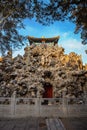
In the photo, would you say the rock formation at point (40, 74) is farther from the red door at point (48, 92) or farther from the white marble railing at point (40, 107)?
the white marble railing at point (40, 107)

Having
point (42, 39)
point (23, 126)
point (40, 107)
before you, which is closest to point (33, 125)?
point (23, 126)

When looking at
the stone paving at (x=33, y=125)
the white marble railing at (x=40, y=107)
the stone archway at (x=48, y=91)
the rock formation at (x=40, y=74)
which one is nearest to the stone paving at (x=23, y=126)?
the stone paving at (x=33, y=125)

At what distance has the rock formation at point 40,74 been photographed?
1562 centimetres

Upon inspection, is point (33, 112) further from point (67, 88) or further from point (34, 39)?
point (34, 39)

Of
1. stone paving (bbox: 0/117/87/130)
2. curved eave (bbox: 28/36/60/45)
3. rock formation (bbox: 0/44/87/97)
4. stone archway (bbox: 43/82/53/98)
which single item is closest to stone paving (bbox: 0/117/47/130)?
stone paving (bbox: 0/117/87/130)

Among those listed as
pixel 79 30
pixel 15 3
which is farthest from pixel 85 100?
pixel 15 3

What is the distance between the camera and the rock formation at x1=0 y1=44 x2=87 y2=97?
15617 millimetres

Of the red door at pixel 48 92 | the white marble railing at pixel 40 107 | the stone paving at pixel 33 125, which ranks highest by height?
the red door at pixel 48 92

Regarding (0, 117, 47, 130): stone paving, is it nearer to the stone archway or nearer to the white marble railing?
the white marble railing

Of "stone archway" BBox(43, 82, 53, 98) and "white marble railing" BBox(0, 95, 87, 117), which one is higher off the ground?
"stone archway" BBox(43, 82, 53, 98)

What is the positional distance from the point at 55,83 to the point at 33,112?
6767mm

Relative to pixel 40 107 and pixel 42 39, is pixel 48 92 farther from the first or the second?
pixel 40 107

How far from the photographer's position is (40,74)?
16656 millimetres

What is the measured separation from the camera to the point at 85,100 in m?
11.5
